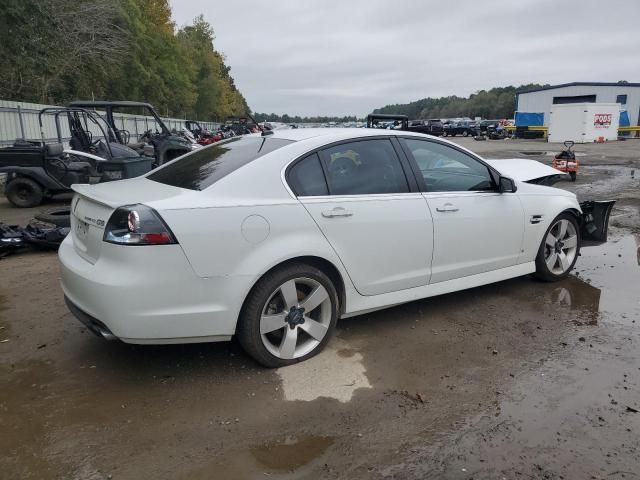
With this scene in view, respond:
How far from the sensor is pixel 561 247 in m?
5.34

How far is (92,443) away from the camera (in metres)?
2.77

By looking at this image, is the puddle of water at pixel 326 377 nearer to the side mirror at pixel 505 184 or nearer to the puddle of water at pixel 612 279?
the side mirror at pixel 505 184

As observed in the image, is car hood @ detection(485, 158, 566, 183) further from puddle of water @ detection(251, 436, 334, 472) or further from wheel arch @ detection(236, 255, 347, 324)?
puddle of water @ detection(251, 436, 334, 472)

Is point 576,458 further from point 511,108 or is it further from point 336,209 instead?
point 511,108

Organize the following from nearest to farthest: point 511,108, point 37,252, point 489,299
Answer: point 489,299, point 37,252, point 511,108

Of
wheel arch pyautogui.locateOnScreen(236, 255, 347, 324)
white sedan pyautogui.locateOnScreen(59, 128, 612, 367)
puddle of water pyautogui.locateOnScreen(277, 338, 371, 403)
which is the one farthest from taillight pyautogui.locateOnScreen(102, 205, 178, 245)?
puddle of water pyautogui.locateOnScreen(277, 338, 371, 403)

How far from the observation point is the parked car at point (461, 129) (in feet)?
168

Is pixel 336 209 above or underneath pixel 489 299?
above

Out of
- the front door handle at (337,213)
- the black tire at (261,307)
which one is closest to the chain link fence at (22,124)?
the front door handle at (337,213)

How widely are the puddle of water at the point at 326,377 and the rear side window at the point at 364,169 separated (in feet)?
3.89

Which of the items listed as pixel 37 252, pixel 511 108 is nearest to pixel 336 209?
pixel 37 252

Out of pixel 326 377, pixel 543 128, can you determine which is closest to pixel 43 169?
pixel 326 377

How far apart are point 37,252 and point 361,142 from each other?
15.6ft

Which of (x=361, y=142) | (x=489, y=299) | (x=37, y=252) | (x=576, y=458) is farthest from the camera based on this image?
(x=37, y=252)
